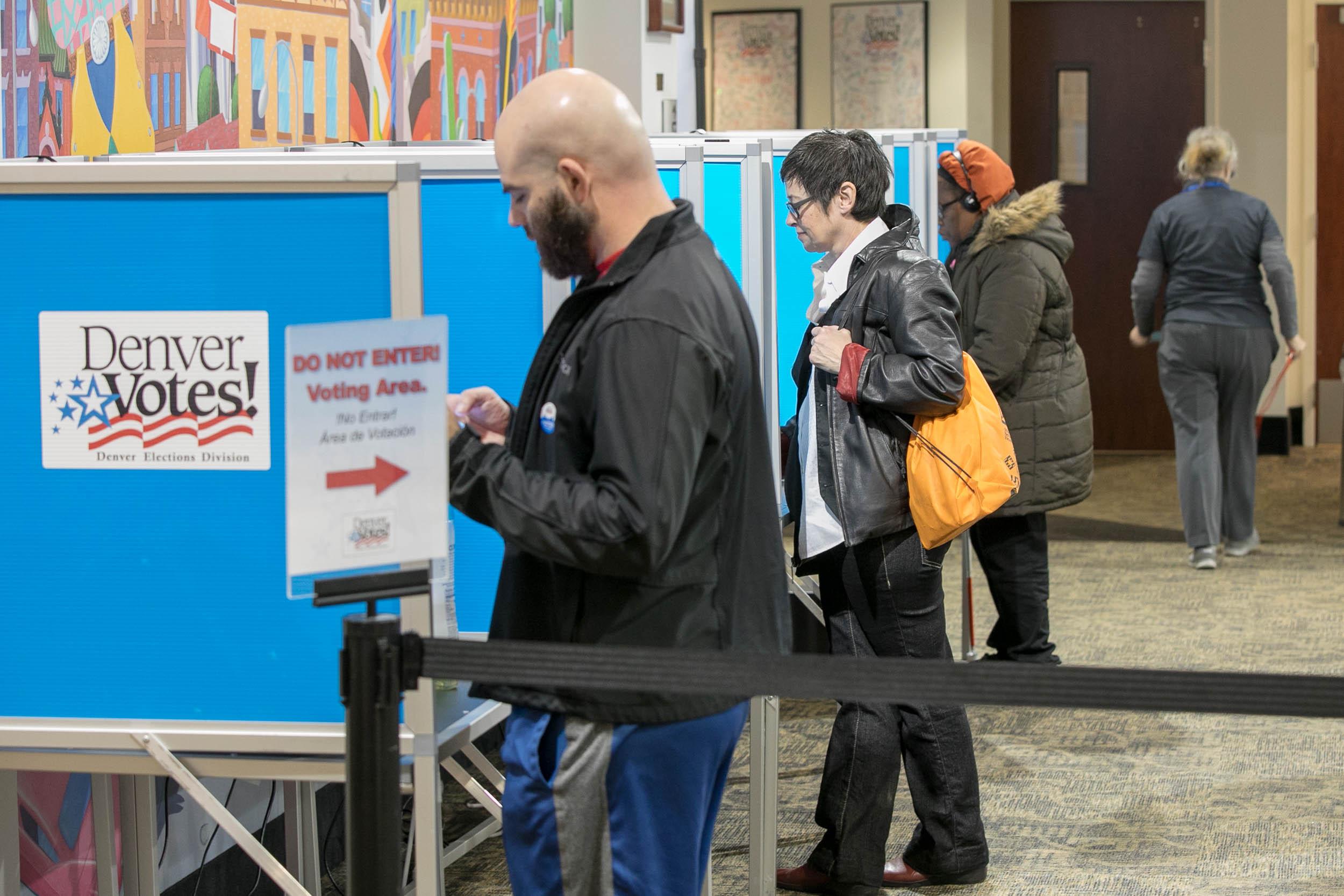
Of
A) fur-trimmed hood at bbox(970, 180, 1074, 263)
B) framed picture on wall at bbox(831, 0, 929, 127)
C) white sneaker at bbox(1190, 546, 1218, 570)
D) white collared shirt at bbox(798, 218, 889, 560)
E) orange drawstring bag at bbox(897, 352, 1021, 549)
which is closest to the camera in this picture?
orange drawstring bag at bbox(897, 352, 1021, 549)

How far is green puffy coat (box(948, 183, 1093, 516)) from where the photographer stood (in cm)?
456

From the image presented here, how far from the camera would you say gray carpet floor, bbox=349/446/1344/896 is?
3.47m

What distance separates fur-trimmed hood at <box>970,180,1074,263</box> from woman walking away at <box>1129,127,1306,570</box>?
78.4 inches

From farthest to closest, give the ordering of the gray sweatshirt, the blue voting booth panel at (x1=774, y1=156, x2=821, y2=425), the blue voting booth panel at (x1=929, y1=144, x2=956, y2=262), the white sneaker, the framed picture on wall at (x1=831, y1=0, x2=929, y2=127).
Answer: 1. the framed picture on wall at (x1=831, y1=0, x2=929, y2=127)
2. the white sneaker
3. the gray sweatshirt
4. the blue voting booth panel at (x1=929, y1=144, x2=956, y2=262)
5. the blue voting booth panel at (x1=774, y1=156, x2=821, y2=425)

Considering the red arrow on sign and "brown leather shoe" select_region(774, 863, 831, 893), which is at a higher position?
the red arrow on sign

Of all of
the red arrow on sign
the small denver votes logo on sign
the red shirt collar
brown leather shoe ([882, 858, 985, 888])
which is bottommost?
brown leather shoe ([882, 858, 985, 888])

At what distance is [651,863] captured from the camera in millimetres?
1854

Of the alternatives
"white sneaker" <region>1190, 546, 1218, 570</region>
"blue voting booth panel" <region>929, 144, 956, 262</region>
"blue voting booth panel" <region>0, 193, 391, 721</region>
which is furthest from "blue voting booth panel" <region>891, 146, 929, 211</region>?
"blue voting booth panel" <region>0, 193, 391, 721</region>

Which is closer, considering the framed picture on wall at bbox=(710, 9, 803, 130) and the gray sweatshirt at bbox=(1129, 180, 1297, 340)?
the gray sweatshirt at bbox=(1129, 180, 1297, 340)

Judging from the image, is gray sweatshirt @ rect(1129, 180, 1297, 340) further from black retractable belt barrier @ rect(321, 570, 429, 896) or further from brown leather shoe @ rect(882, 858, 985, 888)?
black retractable belt barrier @ rect(321, 570, 429, 896)

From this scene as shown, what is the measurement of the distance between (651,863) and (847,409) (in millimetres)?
1383

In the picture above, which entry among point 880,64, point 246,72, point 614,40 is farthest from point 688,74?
point 246,72

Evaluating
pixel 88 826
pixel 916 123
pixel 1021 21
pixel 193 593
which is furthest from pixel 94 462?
pixel 1021 21

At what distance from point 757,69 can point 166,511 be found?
318 inches
